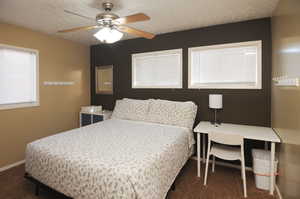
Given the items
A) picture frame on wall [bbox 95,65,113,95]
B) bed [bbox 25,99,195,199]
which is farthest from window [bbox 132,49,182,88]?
bed [bbox 25,99,195,199]

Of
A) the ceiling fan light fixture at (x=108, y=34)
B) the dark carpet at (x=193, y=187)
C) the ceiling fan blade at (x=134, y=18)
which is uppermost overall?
the ceiling fan blade at (x=134, y=18)

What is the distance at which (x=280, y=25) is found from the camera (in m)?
1.89

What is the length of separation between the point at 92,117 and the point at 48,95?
0.96 m

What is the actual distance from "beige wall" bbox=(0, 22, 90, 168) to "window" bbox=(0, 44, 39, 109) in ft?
0.31

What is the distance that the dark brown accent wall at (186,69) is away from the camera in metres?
2.43

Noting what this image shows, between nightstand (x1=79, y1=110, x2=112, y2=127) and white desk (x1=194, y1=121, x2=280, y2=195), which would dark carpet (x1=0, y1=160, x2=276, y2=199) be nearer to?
white desk (x1=194, y1=121, x2=280, y2=195)

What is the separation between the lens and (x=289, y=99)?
1.59 m

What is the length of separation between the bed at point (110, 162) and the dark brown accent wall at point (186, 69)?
2.93 feet

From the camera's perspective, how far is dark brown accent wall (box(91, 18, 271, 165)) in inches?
95.7

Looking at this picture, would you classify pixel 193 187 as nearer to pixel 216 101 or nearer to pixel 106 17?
pixel 216 101

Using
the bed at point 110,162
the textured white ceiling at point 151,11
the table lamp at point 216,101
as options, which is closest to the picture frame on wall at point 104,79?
the textured white ceiling at point 151,11

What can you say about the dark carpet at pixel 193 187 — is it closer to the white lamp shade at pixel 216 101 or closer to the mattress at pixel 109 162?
the mattress at pixel 109 162

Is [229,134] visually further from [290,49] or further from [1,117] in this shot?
[1,117]

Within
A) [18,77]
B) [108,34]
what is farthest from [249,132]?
[18,77]
